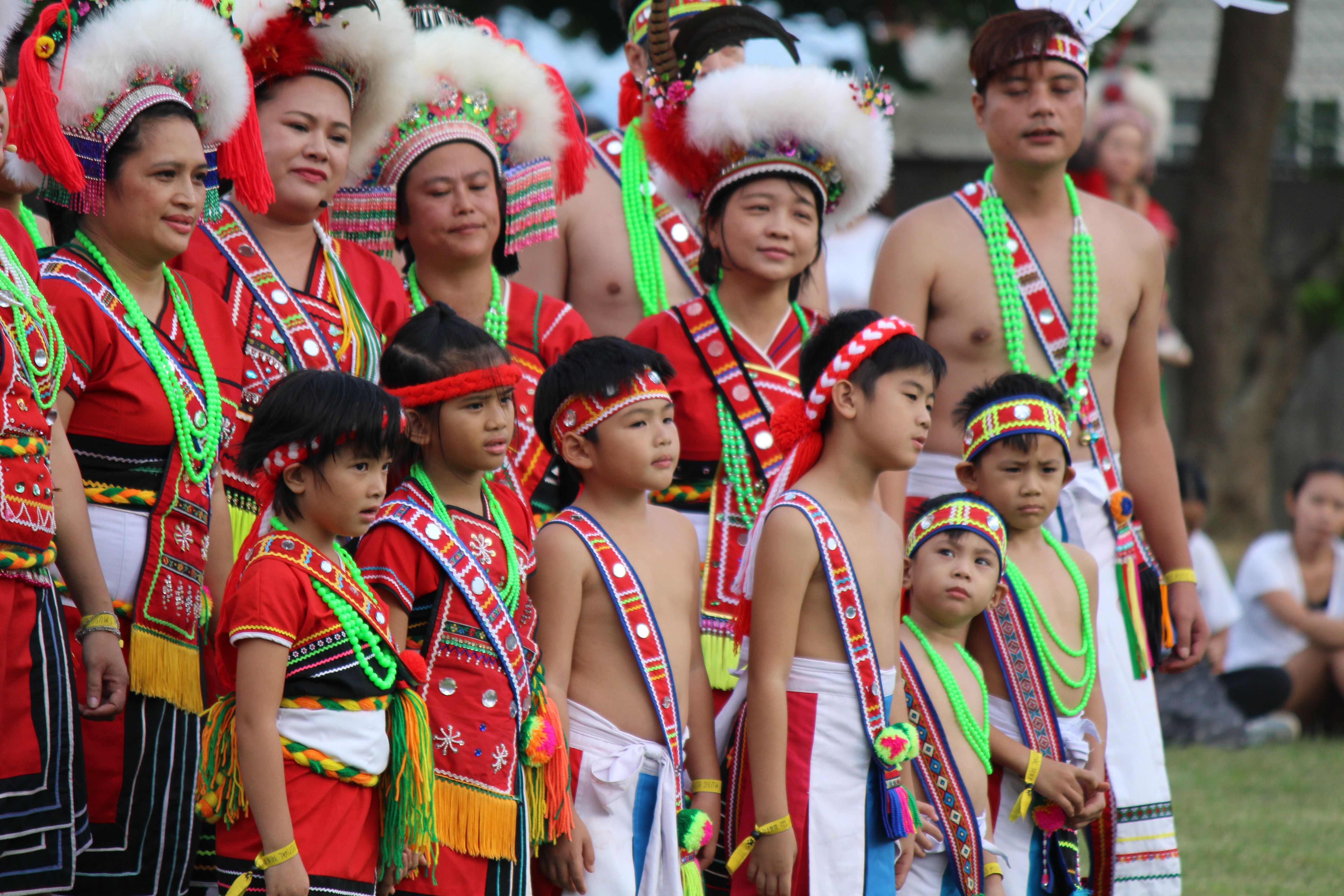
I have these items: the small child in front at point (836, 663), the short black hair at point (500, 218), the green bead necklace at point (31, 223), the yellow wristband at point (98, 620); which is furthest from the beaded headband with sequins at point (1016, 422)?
the green bead necklace at point (31, 223)

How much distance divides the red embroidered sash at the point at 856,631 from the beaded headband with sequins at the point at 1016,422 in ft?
2.22

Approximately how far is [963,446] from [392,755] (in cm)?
172

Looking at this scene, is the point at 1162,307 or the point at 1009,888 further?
the point at 1162,307

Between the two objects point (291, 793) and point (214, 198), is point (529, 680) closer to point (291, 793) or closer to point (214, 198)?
point (291, 793)

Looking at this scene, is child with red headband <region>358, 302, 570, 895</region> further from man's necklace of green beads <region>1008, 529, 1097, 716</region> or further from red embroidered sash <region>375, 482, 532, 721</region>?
man's necklace of green beads <region>1008, 529, 1097, 716</region>

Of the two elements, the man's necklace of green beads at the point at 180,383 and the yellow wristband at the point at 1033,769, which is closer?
the man's necklace of green beads at the point at 180,383

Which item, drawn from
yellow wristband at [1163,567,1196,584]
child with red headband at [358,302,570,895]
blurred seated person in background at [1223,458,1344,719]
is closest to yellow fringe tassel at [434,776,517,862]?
child with red headband at [358,302,570,895]

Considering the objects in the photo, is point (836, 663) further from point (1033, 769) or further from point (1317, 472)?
point (1317, 472)

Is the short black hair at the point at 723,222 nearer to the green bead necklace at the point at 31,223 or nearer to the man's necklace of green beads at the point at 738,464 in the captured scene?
the man's necklace of green beads at the point at 738,464

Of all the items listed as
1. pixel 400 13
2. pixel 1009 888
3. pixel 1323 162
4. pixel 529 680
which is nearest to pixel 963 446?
pixel 1009 888

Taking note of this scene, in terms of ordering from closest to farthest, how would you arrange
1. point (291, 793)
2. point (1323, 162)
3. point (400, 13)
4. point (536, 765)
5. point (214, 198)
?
point (291, 793) → point (536, 765) → point (214, 198) → point (400, 13) → point (1323, 162)

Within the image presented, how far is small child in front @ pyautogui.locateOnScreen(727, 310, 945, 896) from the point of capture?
3133 mm

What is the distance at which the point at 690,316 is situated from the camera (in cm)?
378

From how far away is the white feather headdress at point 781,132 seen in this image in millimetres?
3729
